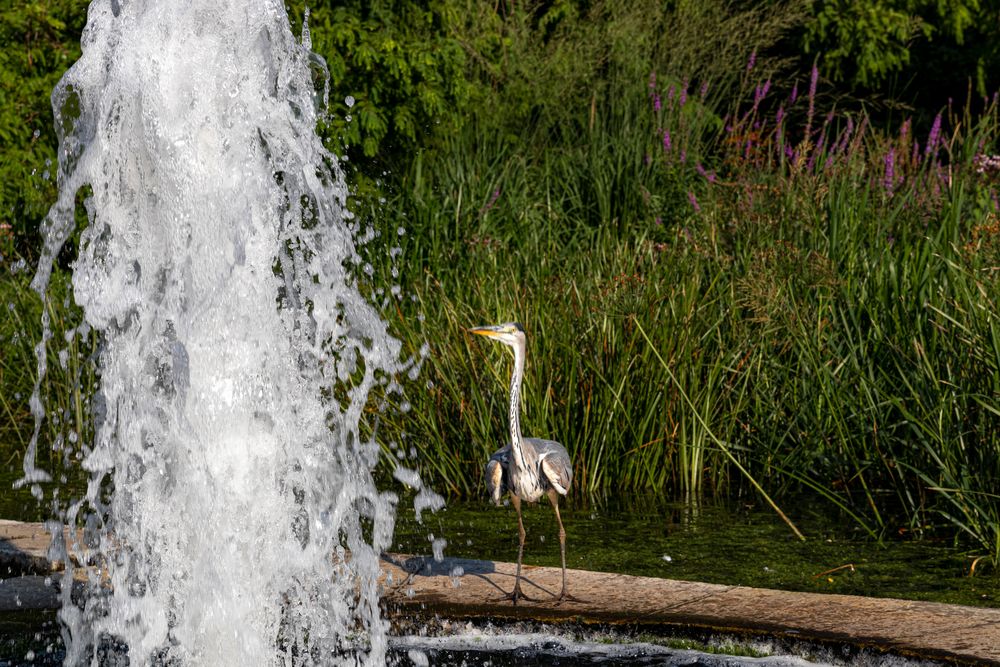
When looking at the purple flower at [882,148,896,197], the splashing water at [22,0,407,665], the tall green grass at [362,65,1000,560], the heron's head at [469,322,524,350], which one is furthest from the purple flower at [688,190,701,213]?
the splashing water at [22,0,407,665]

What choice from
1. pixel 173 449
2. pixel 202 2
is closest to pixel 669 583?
pixel 173 449

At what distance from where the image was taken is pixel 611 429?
6.87 metres

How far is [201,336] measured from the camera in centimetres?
455

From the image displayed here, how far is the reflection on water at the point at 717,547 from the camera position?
5.22 metres

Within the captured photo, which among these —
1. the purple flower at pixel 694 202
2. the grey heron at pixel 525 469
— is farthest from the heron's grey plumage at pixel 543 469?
the purple flower at pixel 694 202

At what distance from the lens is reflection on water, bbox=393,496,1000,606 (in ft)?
17.1

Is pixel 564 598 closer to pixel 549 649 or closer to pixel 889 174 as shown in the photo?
pixel 549 649

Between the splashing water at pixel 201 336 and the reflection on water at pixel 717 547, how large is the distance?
45.5 inches

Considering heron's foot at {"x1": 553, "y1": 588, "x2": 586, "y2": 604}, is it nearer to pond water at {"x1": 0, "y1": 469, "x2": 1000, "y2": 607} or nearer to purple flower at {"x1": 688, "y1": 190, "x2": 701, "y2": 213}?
pond water at {"x1": 0, "y1": 469, "x2": 1000, "y2": 607}

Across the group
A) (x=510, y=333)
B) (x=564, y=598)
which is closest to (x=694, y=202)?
(x=510, y=333)

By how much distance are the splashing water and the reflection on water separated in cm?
116

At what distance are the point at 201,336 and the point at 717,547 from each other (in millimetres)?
2599

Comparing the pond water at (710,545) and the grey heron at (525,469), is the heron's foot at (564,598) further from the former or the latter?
the pond water at (710,545)

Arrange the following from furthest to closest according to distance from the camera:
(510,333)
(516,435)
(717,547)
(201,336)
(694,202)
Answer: (694,202) < (717,547) < (510,333) < (516,435) < (201,336)
